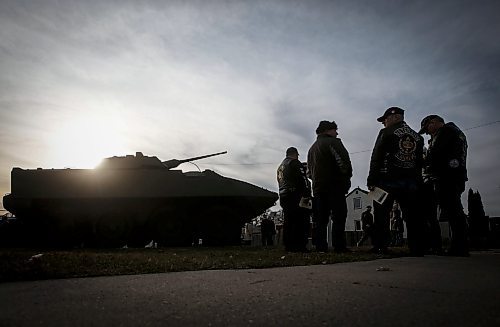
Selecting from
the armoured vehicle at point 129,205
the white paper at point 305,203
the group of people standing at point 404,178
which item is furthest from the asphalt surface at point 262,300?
the armoured vehicle at point 129,205

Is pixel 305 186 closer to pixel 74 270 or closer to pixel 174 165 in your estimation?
pixel 74 270

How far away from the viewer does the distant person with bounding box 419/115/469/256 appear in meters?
4.93

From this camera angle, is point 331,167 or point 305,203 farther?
point 305,203

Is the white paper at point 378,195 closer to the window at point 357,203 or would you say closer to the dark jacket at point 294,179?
the dark jacket at point 294,179

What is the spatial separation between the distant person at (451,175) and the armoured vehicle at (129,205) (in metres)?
7.31

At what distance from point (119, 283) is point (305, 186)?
4.75 m

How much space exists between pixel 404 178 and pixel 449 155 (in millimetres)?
619

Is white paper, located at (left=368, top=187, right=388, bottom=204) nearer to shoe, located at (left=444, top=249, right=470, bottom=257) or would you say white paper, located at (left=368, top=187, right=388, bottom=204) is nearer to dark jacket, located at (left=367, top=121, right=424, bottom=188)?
dark jacket, located at (left=367, top=121, right=424, bottom=188)

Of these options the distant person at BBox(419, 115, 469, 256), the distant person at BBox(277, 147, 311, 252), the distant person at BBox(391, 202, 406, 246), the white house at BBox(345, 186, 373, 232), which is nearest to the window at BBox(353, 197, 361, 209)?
the white house at BBox(345, 186, 373, 232)

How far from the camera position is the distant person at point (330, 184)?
598cm

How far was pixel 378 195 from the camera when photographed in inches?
199

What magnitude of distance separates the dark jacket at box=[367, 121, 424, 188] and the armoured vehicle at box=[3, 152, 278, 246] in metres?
7.06

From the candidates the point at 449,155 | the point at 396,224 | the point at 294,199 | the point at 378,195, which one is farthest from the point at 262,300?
the point at 396,224

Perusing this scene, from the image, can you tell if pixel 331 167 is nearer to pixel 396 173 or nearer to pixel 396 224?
pixel 396 173
